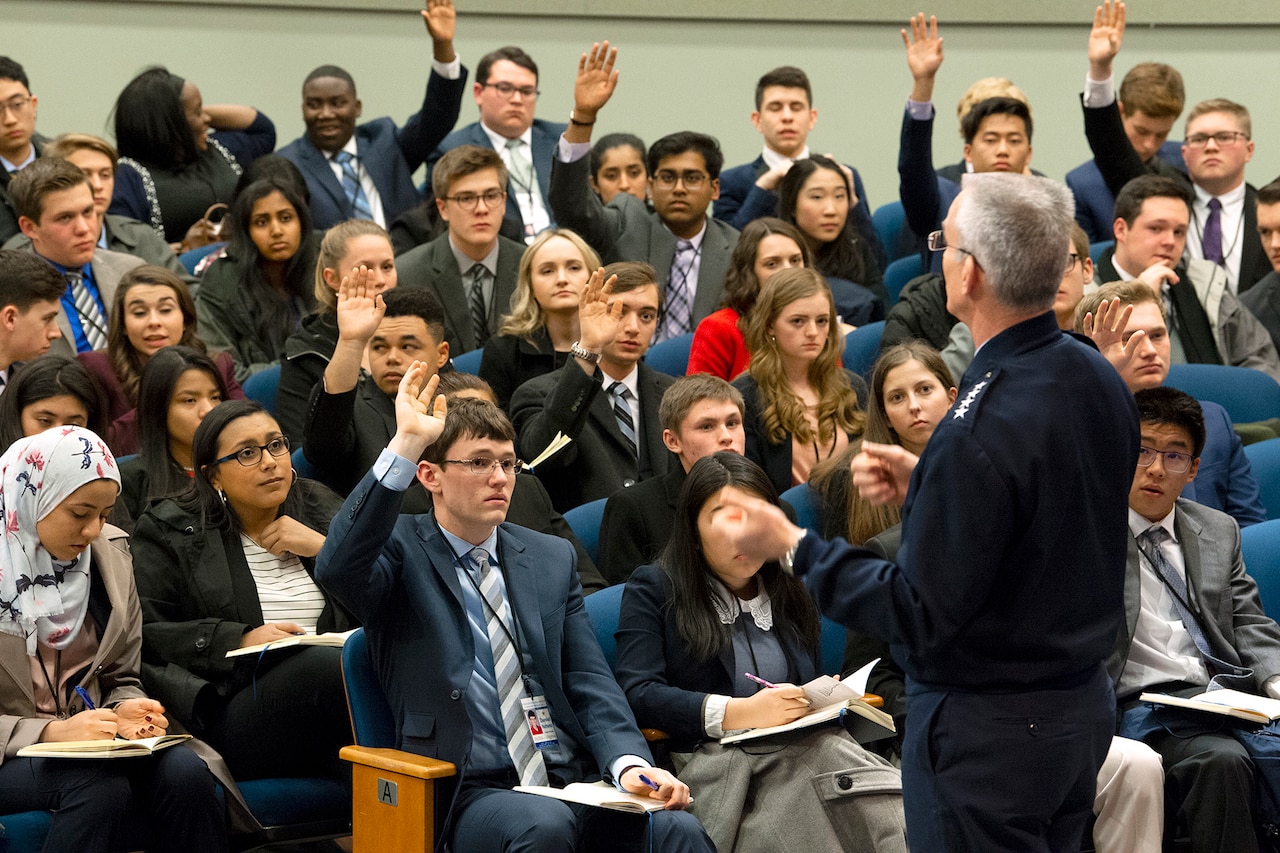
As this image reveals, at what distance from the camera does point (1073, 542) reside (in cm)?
181

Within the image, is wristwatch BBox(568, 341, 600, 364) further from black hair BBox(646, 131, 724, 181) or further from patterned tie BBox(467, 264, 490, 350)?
black hair BBox(646, 131, 724, 181)

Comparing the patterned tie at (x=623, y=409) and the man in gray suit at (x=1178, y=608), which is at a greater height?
the patterned tie at (x=623, y=409)

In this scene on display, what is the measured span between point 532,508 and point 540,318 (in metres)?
0.95

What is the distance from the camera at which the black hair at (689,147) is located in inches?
197

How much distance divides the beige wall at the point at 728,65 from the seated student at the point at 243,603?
10.9 ft

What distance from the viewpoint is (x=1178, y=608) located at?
297cm

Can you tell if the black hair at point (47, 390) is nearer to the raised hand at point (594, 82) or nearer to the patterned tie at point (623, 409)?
the patterned tie at point (623, 409)

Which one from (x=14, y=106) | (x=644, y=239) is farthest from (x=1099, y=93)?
(x=14, y=106)

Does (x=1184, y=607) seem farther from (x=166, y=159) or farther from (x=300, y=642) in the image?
(x=166, y=159)

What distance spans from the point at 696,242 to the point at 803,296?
3.96 feet

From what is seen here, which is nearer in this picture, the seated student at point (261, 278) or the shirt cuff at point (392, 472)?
the shirt cuff at point (392, 472)

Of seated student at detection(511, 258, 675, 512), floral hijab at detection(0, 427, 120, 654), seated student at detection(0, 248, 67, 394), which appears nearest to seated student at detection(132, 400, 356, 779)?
floral hijab at detection(0, 427, 120, 654)

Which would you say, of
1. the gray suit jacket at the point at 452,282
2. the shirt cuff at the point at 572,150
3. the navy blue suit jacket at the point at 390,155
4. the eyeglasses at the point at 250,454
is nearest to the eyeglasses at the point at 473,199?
the gray suit jacket at the point at 452,282

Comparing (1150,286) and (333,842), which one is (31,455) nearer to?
(333,842)
